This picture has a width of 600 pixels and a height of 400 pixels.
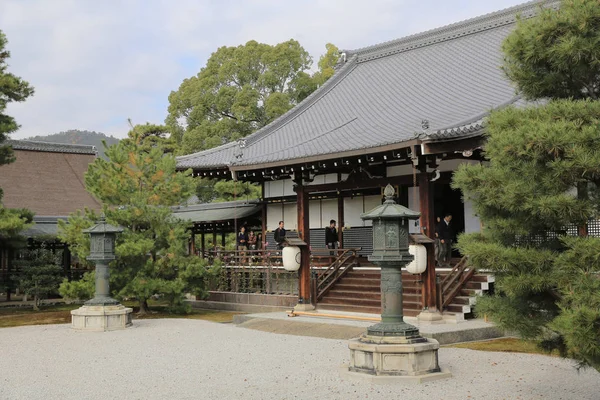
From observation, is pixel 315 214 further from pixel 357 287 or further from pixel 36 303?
pixel 36 303

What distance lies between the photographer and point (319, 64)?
115 feet

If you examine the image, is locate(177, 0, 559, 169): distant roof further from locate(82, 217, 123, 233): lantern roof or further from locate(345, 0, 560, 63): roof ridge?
locate(82, 217, 123, 233): lantern roof

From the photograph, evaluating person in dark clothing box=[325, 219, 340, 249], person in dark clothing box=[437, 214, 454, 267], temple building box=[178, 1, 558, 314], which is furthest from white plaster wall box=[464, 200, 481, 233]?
person in dark clothing box=[325, 219, 340, 249]

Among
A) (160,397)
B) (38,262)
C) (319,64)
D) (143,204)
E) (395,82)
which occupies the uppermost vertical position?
(319,64)

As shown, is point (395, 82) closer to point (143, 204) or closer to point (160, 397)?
point (143, 204)

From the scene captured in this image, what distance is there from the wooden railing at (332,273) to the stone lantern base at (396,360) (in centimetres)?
688

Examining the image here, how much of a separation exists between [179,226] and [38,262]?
563 cm

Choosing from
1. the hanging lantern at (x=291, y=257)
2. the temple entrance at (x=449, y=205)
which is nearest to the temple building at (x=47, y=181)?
the hanging lantern at (x=291, y=257)

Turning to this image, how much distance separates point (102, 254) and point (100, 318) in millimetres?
1370

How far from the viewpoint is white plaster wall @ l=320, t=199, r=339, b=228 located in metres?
17.6

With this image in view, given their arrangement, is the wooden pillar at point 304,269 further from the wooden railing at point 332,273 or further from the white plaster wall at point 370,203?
the white plaster wall at point 370,203

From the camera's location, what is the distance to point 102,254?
13.9 m

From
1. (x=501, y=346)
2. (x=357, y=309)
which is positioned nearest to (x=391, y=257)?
(x=501, y=346)

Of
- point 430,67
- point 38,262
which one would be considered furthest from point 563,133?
point 38,262
